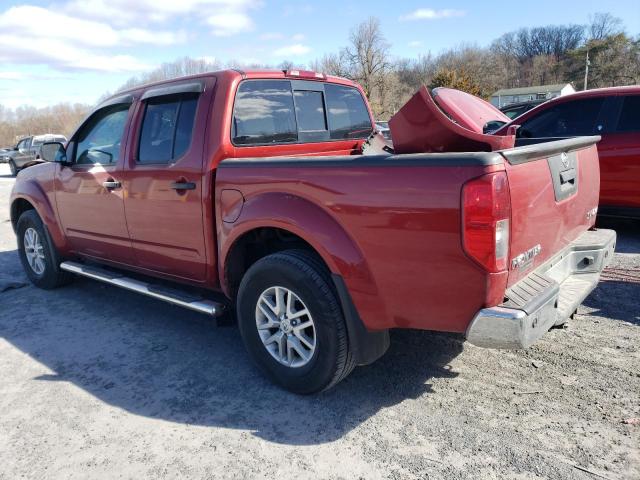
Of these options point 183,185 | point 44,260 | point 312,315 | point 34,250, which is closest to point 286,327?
point 312,315

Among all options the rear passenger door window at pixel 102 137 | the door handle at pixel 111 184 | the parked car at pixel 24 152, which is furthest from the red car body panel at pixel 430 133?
the parked car at pixel 24 152

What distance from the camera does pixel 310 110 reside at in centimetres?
428

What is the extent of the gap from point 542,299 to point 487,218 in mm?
586

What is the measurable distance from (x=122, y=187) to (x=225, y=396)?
6.66 ft

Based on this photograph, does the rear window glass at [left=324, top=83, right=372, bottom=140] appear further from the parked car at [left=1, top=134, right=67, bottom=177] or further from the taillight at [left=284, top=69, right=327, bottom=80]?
the parked car at [left=1, top=134, right=67, bottom=177]

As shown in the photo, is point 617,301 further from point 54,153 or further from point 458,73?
point 458,73

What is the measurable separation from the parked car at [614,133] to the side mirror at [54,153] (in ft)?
16.6

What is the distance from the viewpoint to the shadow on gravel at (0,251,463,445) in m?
2.98

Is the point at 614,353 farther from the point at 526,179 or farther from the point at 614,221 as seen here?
the point at 614,221

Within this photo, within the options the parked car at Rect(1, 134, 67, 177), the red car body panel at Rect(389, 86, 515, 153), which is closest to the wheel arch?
the red car body panel at Rect(389, 86, 515, 153)

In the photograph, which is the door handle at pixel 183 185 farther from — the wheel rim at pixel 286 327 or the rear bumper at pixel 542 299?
the rear bumper at pixel 542 299

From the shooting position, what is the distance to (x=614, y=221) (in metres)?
7.20

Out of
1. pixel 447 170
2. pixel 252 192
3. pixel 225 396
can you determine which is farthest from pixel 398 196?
pixel 225 396

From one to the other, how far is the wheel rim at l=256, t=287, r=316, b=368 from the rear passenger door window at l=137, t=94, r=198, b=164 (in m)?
1.33
